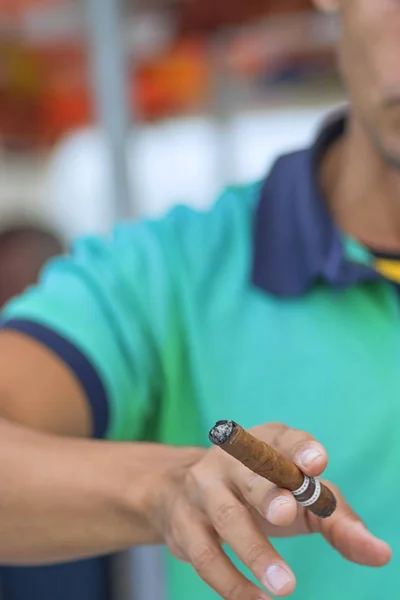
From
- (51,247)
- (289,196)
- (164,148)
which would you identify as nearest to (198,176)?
(164,148)

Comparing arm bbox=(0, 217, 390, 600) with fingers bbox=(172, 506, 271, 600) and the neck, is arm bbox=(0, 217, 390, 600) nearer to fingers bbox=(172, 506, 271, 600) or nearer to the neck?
fingers bbox=(172, 506, 271, 600)

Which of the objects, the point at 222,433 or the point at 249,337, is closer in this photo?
the point at 222,433

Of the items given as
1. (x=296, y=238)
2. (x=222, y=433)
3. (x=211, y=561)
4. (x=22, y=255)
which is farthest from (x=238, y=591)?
(x=22, y=255)

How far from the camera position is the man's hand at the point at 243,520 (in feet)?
1.70

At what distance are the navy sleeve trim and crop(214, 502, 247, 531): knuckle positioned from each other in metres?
0.24

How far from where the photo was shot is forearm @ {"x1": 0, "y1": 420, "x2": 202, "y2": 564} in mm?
648

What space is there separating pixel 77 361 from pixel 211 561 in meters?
0.27

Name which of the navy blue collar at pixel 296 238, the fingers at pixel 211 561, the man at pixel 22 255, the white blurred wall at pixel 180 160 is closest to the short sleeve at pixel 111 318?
the navy blue collar at pixel 296 238

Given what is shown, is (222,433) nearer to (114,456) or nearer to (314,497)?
(314,497)

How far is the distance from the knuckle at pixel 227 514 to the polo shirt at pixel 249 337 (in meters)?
0.24

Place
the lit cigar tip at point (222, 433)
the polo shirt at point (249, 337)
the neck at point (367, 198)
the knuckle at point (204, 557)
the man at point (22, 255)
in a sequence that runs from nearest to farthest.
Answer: the lit cigar tip at point (222, 433)
the knuckle at point (204, 557)
the polo shirt at point (249, 337)
the neck at point (367, 198)
the man at point (22, 255)

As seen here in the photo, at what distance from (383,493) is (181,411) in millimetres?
206

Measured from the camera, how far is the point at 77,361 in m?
0.77

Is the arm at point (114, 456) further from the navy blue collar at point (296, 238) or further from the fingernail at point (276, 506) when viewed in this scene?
the navy blue collar at point (296, 238)
